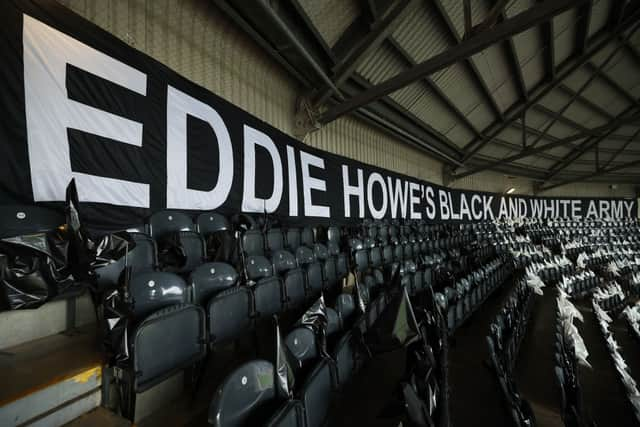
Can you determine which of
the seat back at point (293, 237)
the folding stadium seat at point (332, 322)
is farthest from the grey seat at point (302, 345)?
the seat back at point (293, 237)

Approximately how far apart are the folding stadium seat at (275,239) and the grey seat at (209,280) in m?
1.35

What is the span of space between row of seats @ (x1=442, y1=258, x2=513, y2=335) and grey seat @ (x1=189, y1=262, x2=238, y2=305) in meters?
2.46

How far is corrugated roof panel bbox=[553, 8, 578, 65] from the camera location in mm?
6434

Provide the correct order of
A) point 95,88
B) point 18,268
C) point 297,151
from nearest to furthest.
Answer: point 18,268, point 95,88, point 297,151

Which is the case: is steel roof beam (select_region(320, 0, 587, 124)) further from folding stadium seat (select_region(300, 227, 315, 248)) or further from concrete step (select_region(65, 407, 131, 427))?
concrete step (select_region(65, 407, 131, 427))

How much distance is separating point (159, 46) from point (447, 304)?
444cm

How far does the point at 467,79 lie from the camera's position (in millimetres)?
7000

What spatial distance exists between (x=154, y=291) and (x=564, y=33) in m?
10.0

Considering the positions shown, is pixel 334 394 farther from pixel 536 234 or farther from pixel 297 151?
pixel 536 234

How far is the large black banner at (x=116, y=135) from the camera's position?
194 cm

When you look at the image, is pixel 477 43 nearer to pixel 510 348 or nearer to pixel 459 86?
pixel 459 86

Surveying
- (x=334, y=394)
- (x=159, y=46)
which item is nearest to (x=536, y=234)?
(x=334, y=394)

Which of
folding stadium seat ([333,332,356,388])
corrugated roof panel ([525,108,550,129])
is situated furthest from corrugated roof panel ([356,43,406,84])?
corrugated roof panel ([525,108,550,129])

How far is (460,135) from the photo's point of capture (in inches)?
368
